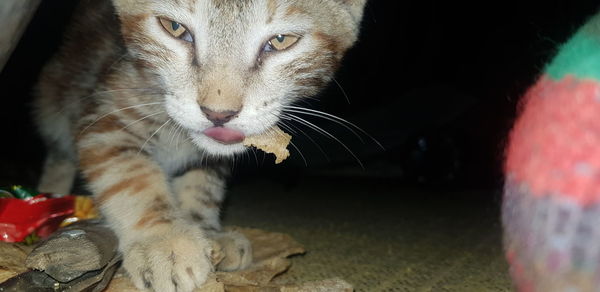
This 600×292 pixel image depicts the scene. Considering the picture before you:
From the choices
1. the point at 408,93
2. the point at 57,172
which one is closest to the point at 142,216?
the point at 57,172

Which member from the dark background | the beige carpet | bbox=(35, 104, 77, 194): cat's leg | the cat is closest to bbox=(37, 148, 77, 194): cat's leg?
bbox=(35, 104, 77, 194): cat's leg

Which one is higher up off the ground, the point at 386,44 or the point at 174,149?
the point at 174,149

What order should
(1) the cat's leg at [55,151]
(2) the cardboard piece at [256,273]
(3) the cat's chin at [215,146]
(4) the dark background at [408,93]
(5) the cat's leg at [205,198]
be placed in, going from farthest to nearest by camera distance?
(4) the dark background at [408,93] < (1) the cat's leg at [55,151] < (5) the cat's leg at [205,198] < (3) the cat's chin at [215,146] < (2) the cardboard piece at [256,273]

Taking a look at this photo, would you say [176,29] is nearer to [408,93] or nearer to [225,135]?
[225,135]

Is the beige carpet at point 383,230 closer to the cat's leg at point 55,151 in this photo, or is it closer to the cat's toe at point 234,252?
the cat's toe at point 234,252

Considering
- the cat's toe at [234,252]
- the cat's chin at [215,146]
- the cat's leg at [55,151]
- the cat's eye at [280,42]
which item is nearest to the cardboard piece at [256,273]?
the cat's toe at [234,252]

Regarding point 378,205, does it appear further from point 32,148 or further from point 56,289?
point 32,148

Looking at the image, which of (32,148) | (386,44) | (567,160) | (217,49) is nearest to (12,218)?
(217,49)
